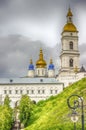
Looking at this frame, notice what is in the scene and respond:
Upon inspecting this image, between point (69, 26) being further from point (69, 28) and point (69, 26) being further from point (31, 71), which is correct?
point (31, 71)

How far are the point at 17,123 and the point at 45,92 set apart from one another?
2414 inches

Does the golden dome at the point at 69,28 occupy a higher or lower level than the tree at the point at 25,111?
higher

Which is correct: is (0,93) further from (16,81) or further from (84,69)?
(84,69)

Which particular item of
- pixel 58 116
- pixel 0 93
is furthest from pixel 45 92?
pixel 58 116

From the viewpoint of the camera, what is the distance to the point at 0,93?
134125 mm

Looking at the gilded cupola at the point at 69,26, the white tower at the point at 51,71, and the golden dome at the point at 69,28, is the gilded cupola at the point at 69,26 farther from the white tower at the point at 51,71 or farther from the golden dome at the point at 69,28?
the white tower at the point at 51,71

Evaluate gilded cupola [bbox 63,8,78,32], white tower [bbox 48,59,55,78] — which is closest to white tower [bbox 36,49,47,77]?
white tower [bbox 48,59,55,78]

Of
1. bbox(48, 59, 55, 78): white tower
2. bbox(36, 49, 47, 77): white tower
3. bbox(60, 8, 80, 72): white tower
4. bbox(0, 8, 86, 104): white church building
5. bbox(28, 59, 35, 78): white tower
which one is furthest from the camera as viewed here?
bbox(36, 49, 47, 77): white tower

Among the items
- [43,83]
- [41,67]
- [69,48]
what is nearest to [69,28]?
[69,48]

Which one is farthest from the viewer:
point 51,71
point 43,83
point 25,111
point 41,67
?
point 41,67

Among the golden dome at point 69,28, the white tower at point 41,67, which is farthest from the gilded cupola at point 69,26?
the white tower at point 41,67

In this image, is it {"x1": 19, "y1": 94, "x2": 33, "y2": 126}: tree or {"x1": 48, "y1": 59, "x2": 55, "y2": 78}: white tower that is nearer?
{"x1": 19, "y1": 94, "x2": 33, "y2": 126}: tree

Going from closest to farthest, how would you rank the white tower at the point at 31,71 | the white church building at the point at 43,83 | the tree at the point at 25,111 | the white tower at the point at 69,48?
1. the tree at the point at 25,111
2. the white church building at the point at 43,83
3. the white tower at the point at 69,48
4. the white tower at the point at 31,71

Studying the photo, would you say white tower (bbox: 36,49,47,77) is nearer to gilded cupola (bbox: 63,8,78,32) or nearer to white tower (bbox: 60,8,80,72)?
white tower (bbox: 60,8,80,72)
